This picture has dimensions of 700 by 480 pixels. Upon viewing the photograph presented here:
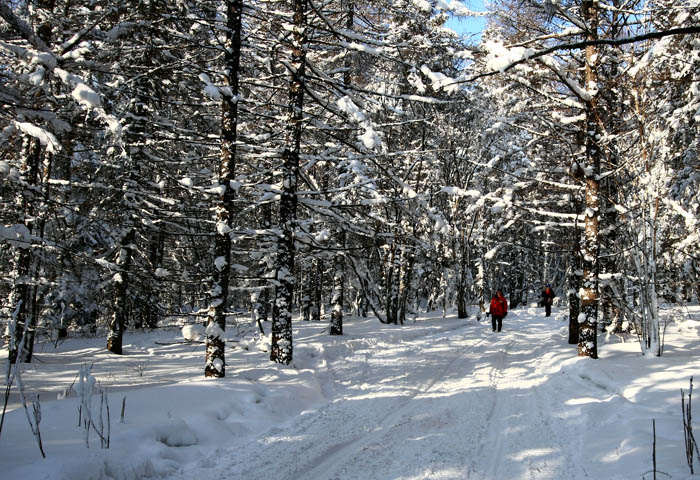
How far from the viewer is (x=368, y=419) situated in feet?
20.7

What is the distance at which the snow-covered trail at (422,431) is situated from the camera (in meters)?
4.55

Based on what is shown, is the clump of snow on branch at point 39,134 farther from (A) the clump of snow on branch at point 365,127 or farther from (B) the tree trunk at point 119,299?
(B) the tree trunk at point 119,299

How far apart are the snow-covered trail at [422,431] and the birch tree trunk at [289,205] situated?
1.40m

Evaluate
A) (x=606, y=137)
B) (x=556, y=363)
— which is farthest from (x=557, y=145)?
(x=556, y=363)

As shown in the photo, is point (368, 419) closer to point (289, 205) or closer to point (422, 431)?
point (422, 431)

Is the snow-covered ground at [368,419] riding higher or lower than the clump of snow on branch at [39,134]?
lower

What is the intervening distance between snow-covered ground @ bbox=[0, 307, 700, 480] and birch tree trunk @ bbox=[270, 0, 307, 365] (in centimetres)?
66

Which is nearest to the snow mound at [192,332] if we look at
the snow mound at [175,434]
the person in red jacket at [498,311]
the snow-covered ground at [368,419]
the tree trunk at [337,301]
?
the snow-covered ground at [368,419]

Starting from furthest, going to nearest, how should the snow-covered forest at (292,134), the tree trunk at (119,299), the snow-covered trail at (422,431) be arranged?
the tree trunk at (119,299) → the snow-covered forest at (292,134) → the snow-covered trail at (422,431)

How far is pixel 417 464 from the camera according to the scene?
15.4ft

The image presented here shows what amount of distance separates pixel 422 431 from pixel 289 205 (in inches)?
203

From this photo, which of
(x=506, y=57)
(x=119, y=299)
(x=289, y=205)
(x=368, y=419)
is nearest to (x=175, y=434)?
(x=368, y=419)

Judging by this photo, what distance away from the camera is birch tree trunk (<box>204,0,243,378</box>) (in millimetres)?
A: 7625

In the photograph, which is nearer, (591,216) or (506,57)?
(506,57)
